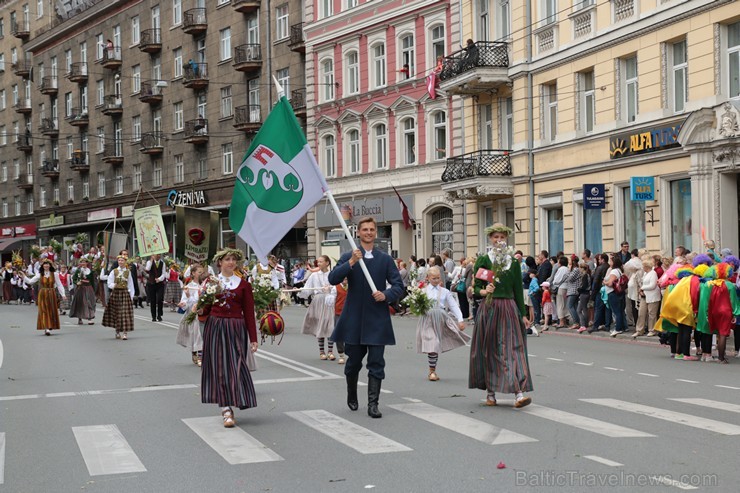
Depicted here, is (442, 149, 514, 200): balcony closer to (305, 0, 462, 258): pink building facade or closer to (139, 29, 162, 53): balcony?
(305, 0, 462, 258): pink building facade

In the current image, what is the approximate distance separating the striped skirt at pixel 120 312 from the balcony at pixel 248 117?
2933 cm

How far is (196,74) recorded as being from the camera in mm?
56094

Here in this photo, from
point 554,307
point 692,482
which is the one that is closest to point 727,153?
point 554,307

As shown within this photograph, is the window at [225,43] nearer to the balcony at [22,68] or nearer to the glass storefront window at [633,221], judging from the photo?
the glass storefront window at [633,221]

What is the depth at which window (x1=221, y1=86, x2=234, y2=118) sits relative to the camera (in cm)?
5422

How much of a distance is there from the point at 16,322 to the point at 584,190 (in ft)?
53.9

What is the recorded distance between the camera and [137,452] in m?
8.90

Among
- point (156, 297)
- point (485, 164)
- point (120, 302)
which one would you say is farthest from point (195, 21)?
point (120, 302)

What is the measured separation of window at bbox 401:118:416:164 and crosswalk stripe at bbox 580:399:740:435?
3099 cm

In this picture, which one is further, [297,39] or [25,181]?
[25,181]

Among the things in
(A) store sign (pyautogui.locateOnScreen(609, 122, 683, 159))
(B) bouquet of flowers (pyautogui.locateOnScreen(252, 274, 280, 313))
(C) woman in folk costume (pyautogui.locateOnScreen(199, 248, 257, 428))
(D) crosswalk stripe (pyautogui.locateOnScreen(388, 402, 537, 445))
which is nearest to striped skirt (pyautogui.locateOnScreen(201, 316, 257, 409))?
(C) woman in folk costume (pyautogui.locateOnScreen(199, 248, 257, 428))

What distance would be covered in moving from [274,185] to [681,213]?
1754 centimetres

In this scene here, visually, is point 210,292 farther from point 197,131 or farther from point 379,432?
point 197,131

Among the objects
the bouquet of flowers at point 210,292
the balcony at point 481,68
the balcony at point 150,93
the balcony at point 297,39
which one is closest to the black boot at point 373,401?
the bouquet of flowers at point 210,292
